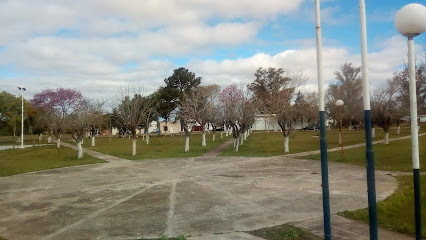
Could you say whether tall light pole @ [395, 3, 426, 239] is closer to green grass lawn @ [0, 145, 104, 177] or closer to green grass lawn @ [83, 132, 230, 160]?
green grass lawn @ [0, 145, 104, 177]

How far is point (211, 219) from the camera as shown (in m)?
6.91

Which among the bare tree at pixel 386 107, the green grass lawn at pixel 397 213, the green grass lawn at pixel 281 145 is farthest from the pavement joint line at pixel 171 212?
the bare tree at pixel 386 107

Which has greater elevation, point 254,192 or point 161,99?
point 161,99

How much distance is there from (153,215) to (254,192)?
339cm

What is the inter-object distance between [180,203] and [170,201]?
40 centimetres

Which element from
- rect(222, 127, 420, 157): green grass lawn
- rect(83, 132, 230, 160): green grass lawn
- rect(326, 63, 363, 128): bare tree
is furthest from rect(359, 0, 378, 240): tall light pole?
rect(326, 63, 363, 128): bare tree

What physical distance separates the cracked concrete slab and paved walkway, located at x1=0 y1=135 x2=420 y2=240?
0.07 feet

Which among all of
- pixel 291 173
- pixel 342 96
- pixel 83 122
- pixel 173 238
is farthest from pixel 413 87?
pixel 342 96

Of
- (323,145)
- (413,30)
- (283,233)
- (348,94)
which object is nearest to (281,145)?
(348,94)

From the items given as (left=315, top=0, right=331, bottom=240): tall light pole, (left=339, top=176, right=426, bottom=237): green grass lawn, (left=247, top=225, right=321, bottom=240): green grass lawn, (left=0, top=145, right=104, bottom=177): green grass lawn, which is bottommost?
(left=0, top=145, right=104, bottom=177): green grass lawn

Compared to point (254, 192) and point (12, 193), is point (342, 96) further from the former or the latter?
point (12, 193)

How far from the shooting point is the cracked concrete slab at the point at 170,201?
6527 mm

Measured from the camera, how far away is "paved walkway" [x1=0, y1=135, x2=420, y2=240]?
6.33m

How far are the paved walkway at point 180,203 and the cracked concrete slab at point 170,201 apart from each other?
2 cm
